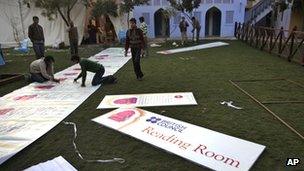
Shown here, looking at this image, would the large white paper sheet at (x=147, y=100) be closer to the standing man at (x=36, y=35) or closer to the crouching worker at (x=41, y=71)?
the crouching worker at (x=41, y=71)

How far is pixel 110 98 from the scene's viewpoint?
19.0ft

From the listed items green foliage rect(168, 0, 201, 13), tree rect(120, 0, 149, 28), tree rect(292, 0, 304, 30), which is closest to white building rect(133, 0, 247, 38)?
tree rect(292, 0, 304, 30)

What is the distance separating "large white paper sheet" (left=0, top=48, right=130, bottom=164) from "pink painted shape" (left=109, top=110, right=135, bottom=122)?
0.93 metres

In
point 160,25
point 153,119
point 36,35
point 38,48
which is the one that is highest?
point 160,25

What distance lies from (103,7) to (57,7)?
8.34 feet

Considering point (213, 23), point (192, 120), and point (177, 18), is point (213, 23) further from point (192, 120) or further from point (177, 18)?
point (192, 120)

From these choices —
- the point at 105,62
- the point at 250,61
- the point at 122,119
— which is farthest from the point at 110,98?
the point at 250,61

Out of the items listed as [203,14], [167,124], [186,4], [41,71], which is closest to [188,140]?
[167,124]

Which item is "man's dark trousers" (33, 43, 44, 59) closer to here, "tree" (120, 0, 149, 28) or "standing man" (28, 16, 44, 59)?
"standing man" (28, 16, 44, 59)

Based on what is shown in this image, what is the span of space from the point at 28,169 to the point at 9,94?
151 inches

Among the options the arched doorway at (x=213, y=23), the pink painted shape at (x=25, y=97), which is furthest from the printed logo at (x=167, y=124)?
the arched doorway at (x=213, y=23)

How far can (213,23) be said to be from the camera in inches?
902

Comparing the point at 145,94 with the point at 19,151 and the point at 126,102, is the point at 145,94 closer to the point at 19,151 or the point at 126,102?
the point at 126,102

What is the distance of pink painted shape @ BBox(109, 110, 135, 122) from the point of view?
15.1 feet
